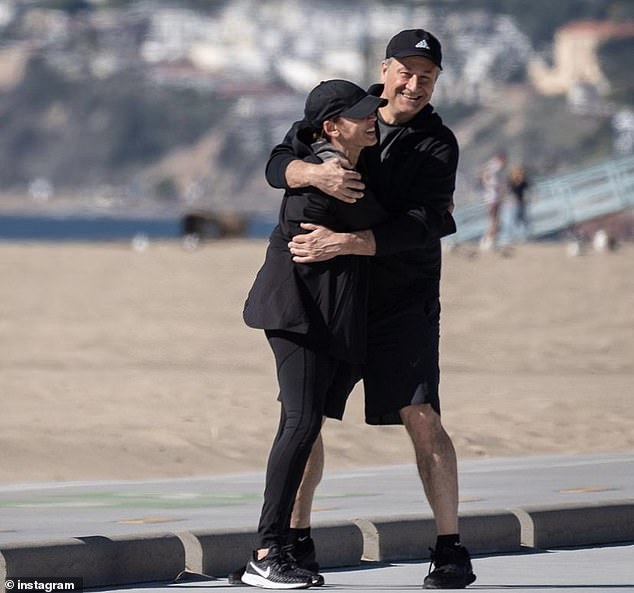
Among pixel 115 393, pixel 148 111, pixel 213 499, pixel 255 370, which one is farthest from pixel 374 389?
pixel 148 111

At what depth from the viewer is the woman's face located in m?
6.36

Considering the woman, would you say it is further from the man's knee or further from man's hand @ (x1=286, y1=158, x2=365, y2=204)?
the man's knee

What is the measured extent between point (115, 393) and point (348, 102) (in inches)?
348

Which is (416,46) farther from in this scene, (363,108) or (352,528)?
(352,528)

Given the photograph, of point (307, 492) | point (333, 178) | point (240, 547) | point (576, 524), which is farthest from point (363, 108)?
point (576, 524)

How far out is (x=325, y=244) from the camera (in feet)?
20.8

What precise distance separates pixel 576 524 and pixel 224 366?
11062mm

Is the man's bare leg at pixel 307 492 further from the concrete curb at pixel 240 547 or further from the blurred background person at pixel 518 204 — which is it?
the blurred background person at pixel 518 204

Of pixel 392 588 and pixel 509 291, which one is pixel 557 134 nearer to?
pixel 509 291


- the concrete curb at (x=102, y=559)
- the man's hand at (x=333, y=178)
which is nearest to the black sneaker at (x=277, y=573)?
the concrete curb at (x=102, y=559)

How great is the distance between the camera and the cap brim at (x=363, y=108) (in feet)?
20.7

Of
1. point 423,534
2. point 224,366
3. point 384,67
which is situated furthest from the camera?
point 224,366

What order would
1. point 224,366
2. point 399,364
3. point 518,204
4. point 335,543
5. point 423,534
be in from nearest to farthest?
point 399,364
point 335,543
point 423,534
point 224,366
point 518,204

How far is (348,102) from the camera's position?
638 centimetres
